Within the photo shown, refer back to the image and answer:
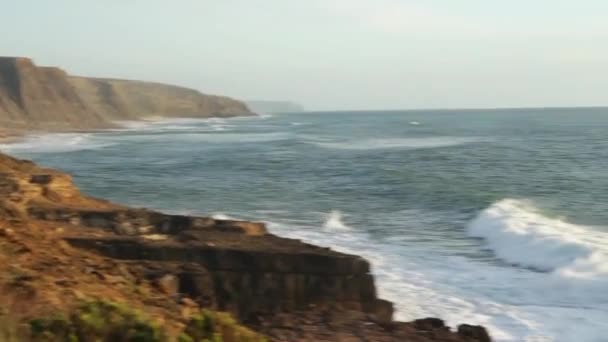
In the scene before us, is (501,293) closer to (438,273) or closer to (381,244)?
(438,273)

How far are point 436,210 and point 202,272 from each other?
1541 centimetres

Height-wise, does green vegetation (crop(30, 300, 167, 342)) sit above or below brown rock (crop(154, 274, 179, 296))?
above

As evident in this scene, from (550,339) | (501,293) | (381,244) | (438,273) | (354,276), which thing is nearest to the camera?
(354,276)

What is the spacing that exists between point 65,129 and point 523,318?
81039mm

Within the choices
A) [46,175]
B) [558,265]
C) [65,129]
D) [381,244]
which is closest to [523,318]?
[558,265]

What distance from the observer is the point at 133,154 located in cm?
4666

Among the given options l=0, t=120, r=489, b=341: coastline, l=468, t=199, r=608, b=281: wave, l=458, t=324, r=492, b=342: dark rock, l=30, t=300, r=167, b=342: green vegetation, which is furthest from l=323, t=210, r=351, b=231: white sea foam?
l=30, t=300, r=167, b=342: green vegetation

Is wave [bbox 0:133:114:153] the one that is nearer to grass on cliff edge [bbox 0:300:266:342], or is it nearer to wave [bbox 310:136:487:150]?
wave [bbox 310:136:487:150]

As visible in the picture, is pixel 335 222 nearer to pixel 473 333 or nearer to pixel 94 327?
pixel 473 333

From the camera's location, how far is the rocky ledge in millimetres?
7332

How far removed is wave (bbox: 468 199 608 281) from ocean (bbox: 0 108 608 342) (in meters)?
0.04

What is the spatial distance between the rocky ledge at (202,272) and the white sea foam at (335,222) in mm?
7581

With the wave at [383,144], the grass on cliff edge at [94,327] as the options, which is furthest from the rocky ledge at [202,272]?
the wave at [383,144]

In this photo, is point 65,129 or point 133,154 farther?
point 65,129
